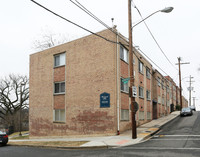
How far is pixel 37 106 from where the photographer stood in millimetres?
23688

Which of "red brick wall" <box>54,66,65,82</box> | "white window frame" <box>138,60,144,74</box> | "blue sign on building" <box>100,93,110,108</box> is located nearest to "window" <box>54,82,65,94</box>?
"red brick wall" <box>54,66,65,82</box>

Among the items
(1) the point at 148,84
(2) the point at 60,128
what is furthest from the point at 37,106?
(1) the point at 148,84

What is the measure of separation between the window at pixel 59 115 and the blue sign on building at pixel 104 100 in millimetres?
5257

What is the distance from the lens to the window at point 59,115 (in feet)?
68.3

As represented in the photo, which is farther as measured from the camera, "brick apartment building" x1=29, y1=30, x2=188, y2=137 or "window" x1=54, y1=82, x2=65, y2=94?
"window" x1=54, y1=82, x2=65, y2=94

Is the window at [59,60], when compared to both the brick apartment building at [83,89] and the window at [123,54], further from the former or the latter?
the window at [123,54]

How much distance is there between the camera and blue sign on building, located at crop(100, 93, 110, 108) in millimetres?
17172

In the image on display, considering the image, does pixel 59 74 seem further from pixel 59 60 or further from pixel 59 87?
pixel 59 60

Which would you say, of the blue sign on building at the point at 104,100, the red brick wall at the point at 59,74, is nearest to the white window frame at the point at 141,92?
the blue sign on building at the point at 104,100

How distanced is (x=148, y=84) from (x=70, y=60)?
12.2m

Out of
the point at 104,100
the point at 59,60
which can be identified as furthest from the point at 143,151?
the point at 59,60

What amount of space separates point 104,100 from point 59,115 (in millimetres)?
6202

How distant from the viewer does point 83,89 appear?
62.8 ft

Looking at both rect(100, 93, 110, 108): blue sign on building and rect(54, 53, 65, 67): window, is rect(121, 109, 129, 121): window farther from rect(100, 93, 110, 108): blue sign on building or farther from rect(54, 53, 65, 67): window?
rect(54, 53, 65, 67): window
